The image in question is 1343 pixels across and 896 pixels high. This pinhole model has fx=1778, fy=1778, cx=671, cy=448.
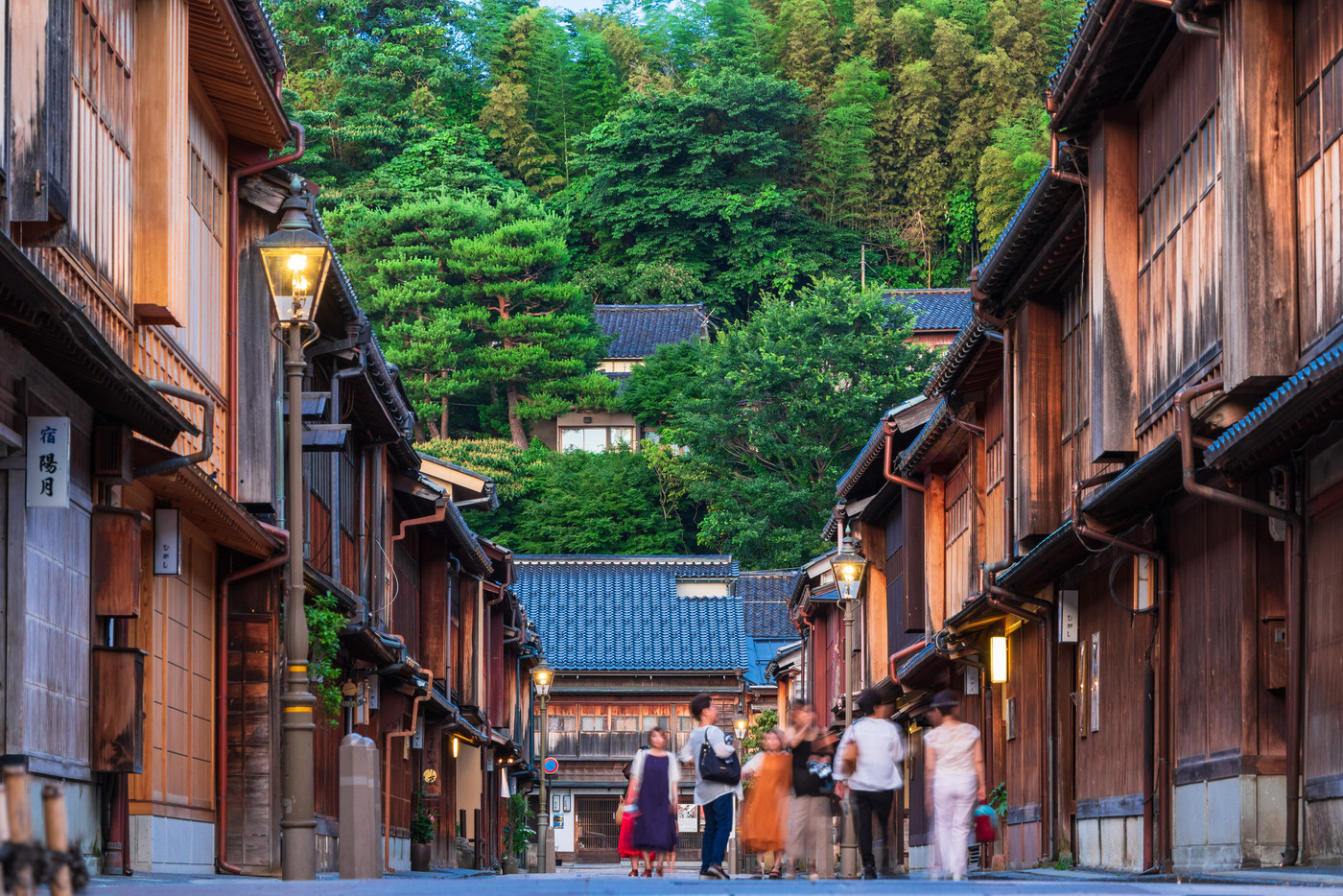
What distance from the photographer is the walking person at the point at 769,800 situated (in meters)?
17.3

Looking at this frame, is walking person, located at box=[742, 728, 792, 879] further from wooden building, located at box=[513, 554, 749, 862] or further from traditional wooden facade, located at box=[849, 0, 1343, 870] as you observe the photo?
wooden building, located at box=[513, 554, 749, 862]

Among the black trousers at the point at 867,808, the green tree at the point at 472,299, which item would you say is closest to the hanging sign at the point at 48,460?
the black trousers at the point at 867,808

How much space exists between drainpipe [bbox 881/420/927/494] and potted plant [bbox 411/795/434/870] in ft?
35.2

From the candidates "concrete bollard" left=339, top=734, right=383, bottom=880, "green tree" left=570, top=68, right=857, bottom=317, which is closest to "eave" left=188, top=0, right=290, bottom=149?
"concrete bollard" left=339, top=734, right=383, bottom=880

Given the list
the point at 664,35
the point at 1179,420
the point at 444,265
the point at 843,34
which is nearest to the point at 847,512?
the point at 1179,420

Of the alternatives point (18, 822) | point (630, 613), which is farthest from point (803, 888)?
point (630, 613)

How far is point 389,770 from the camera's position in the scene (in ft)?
98.3

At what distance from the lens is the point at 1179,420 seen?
46.3 feet

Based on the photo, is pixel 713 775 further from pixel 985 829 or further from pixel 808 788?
pixel 985 829

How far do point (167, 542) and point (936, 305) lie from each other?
184 ft

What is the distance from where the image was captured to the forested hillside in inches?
2440

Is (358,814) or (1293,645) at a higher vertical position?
(1293,645)

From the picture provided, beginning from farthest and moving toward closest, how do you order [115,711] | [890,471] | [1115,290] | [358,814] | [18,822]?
[890,471], [1115,290], [358,814], [115,711], [18,822]

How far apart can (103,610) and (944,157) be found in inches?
2851
